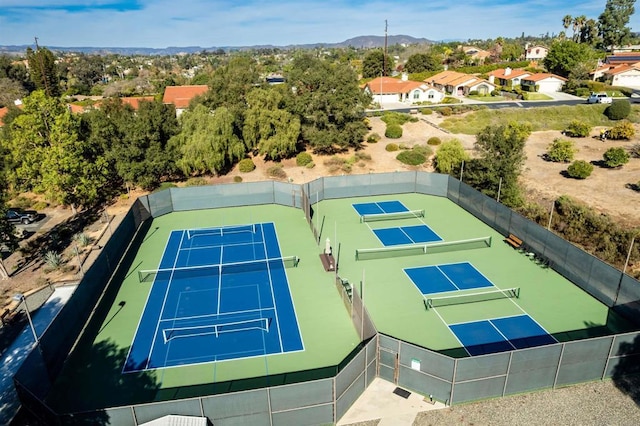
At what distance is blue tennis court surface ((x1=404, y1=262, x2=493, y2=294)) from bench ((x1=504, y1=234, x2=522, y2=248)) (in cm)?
288

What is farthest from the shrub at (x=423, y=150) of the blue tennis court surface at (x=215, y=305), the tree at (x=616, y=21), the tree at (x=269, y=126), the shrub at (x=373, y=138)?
the tree at (x=616, y=21)

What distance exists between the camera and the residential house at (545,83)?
61.1m

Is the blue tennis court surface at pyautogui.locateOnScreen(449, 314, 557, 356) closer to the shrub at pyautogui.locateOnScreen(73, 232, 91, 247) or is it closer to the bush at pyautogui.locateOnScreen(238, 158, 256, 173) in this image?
the shrub at pyautogui.locateOnScreen(73, 232, 91, 247)

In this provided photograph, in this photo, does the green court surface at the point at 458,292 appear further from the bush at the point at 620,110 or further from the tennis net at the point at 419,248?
the bush at the point at 620,110

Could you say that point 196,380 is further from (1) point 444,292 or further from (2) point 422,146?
(2) point 422,146

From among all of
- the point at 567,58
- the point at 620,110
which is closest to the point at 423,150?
the point at 620,110

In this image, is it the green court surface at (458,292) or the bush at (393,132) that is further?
the bush at (393,132)

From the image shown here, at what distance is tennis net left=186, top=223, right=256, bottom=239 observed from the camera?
78.8ft

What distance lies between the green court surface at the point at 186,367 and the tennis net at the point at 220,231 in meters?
3.24

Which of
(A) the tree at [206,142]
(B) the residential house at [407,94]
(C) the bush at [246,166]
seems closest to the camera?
(A) the tree at [206,142]

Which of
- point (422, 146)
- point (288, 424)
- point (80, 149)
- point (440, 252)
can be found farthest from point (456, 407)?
point (422, 146)

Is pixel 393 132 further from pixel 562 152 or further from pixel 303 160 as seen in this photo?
pixel 562 152

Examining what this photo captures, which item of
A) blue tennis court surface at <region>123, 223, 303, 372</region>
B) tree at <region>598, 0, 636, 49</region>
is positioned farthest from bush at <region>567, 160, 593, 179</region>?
tree at <region>598, 0, 636, 49</region>

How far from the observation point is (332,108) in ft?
114
